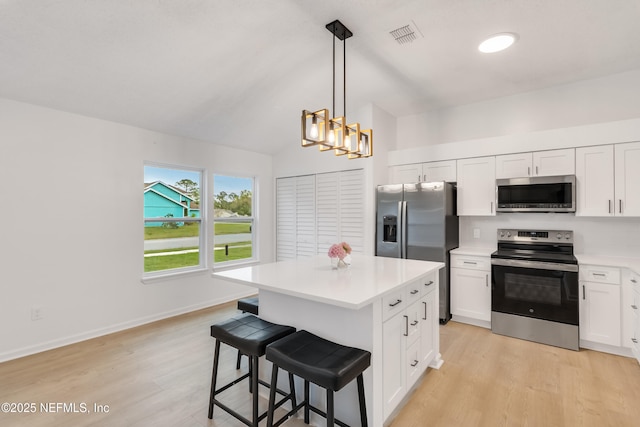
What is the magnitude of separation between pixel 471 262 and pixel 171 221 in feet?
12.7

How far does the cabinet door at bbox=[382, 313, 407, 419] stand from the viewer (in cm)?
188

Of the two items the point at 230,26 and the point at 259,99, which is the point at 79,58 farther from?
the point at 259,99

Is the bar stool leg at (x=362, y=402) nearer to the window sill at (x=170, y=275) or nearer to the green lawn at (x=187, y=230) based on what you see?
the window sill at (x=170, y=275)

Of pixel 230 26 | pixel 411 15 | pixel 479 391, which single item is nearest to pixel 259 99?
pixel 230 26

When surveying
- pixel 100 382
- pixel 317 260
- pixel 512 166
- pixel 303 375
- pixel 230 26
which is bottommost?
pixel 100 382

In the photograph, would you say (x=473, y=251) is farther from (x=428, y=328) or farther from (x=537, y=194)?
(x=428, y=328)

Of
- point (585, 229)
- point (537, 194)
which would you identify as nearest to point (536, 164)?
point (537, 194)

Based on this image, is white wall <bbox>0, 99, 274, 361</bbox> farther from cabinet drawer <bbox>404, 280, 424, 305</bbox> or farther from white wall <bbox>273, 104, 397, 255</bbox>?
cabinet drawer <bbox>404, 280, 424, 305</bbox>

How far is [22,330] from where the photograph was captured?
2.91 m

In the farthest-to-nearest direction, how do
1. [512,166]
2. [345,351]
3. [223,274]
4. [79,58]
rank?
[512,166] < [79,58] < [223,274] < [345,351]

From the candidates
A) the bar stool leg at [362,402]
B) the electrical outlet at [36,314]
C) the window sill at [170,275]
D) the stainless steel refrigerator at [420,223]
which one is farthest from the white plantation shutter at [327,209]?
the electrical outlet at [36,314]

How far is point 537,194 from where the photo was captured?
11.0 ft

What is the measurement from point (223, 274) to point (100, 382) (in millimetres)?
1457

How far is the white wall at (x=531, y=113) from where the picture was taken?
10.6 feet
